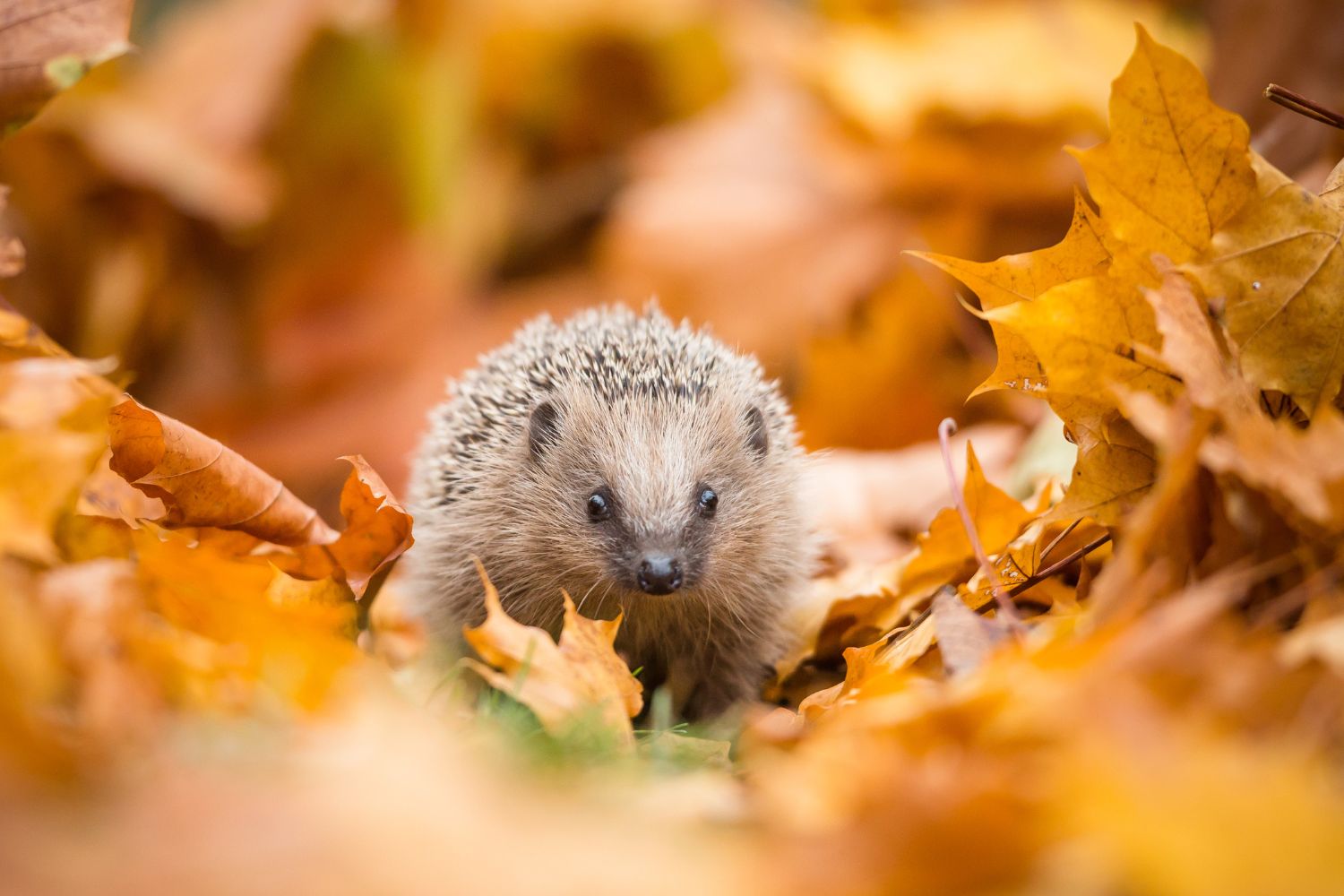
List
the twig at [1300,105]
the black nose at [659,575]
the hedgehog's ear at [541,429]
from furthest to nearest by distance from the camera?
the hedgehog's ear at [541,429]
the black nose at [659,575]
the twig at [1300,105]

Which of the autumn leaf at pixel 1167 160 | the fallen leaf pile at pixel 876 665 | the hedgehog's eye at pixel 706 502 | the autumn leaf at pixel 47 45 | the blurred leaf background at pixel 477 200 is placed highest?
the blurred leaf background at pixel 477 200

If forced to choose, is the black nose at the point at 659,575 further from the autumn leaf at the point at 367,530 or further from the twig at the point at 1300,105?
the twig at the point at 1300,105

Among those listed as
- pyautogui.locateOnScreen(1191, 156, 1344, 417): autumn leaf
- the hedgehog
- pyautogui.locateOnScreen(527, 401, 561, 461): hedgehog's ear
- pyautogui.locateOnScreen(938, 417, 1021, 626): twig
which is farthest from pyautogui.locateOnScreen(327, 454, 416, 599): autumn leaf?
pyautogui.locateOnScreen(1191, 156, 1344, 417): autumn leaf

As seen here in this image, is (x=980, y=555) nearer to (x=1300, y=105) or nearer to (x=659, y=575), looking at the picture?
(x=659, y=575)

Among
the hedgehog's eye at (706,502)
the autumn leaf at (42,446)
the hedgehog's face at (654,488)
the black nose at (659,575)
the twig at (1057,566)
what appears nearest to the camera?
the autumn leaf at (42,446)

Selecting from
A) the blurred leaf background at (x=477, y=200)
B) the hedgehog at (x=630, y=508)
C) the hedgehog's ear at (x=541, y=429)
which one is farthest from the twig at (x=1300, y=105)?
the blurred leaf background at (x=477, y=200)

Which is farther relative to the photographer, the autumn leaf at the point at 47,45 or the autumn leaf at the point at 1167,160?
the autumn leaf at the point at 47,45

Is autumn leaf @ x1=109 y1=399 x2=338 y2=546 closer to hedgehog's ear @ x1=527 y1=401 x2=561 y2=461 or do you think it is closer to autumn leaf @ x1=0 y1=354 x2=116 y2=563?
autumn leaf @ x1=0 y1=354 x2=116 y2=563
